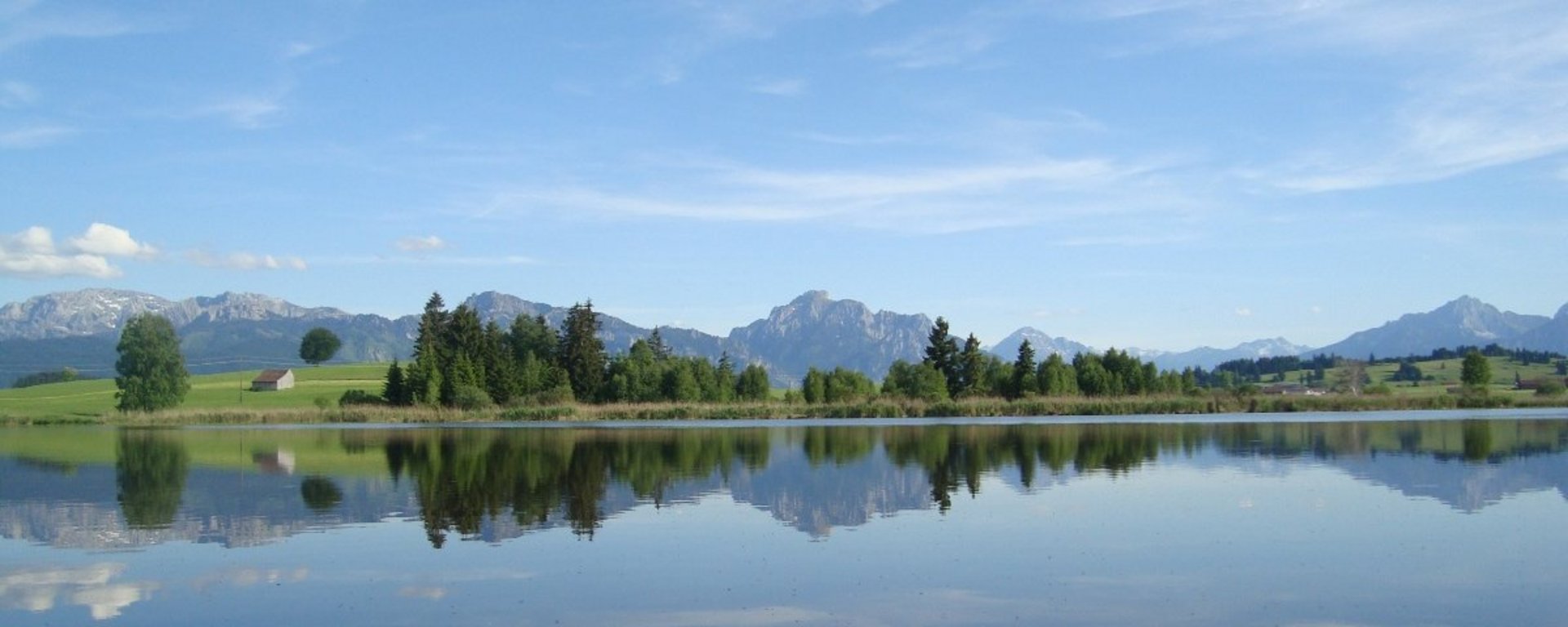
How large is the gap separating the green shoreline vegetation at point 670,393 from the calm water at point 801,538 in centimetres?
5244

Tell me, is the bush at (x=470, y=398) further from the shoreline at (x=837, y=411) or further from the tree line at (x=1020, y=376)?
the tree line at (x=1020, y=376)

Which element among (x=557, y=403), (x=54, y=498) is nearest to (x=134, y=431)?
(x=557, y=403)

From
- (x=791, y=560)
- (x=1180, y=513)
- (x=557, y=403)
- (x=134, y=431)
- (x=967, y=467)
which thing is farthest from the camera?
(x=557, y=403)

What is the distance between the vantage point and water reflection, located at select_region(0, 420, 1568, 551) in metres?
30.0

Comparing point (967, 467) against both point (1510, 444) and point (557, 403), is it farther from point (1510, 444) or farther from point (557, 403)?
point (557, 403)

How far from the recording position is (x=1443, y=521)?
27250 mm

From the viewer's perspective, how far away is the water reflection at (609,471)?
30031 millimetres

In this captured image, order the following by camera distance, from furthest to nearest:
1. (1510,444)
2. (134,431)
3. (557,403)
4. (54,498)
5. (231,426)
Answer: (557,403) → (231,426) → (134,431) → (1510,444) → (54,498)

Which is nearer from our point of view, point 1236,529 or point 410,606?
point 410,606

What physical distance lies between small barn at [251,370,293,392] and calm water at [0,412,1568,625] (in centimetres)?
11115

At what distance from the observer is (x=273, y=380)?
161125 mm

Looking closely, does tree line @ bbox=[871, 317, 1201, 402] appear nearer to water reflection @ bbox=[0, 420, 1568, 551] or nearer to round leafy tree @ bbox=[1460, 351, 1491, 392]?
round leafy tree @ bbox=[1460, 351, 1491, 392]

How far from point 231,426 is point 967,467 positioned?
67.8m

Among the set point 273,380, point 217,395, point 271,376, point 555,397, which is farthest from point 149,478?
point 271,376
